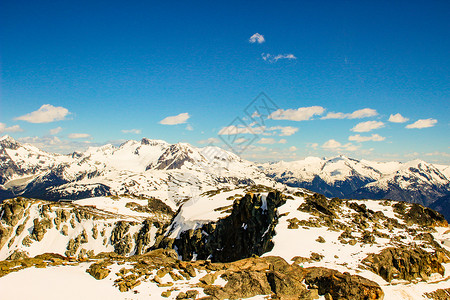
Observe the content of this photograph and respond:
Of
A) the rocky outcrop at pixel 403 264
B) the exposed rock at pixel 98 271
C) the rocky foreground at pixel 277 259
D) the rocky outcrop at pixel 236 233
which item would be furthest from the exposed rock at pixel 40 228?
the rocky outcrop at pixel 403 264

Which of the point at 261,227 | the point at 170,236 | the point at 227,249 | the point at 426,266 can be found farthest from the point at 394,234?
the point at 170,236

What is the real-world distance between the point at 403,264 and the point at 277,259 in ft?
59.0

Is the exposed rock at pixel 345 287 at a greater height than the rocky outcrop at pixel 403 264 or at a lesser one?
greater

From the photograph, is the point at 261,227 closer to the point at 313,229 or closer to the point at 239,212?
the point at 239,212

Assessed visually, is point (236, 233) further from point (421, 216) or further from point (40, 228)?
point (40, 228)

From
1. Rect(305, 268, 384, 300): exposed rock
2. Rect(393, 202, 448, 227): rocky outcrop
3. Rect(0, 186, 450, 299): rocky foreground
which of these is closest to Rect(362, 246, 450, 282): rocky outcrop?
Rect(0, 186, 450, 299): rocky foreground

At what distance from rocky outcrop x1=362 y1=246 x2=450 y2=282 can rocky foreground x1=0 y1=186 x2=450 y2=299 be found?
14 cm

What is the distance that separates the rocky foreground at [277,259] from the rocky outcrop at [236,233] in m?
0.29

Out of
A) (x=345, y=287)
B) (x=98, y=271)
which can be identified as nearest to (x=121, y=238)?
(x=98, y=271)

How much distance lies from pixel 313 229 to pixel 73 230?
143209 millimetres

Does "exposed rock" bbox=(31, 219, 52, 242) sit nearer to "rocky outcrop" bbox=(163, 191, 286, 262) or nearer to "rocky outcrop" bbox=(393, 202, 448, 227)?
"rocky outcrop" bbox=(163, 191, 286, 262)

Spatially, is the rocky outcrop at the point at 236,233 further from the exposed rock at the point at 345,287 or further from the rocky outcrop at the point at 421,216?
the rocky outcrop at the point at 421,216

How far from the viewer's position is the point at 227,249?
201 ft

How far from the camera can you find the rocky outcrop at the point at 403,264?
1180 inches
